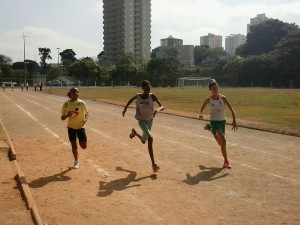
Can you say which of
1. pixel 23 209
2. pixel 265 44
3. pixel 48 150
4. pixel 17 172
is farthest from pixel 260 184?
pixel 265 44

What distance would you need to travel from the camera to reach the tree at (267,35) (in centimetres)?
11743

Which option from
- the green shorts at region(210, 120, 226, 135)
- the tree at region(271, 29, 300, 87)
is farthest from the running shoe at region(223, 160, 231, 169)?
the tree at region(271, 29, 300, 87)

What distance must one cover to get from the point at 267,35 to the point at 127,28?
184 feet

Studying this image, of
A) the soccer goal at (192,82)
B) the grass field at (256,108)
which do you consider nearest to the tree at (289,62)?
the soccer goal at (192,82)

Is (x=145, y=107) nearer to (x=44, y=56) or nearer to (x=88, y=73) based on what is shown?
(x=88, y=73)

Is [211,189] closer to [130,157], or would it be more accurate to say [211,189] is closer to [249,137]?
[130,157]

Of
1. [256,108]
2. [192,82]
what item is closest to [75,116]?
[256,108]

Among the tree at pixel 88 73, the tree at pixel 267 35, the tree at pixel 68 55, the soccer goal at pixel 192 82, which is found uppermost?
the tree at pixel 267 35

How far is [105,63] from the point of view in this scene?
128 meters

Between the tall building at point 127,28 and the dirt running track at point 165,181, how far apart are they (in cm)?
13874

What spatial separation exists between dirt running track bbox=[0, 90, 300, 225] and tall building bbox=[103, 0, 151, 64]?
138740 millimetres

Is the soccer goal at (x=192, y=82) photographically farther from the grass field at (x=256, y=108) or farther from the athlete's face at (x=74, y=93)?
the athlete's face at (x=74, y=93)

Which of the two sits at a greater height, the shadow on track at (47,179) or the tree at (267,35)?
the tree at (267,35)

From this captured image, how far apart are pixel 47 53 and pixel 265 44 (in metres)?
79.2
